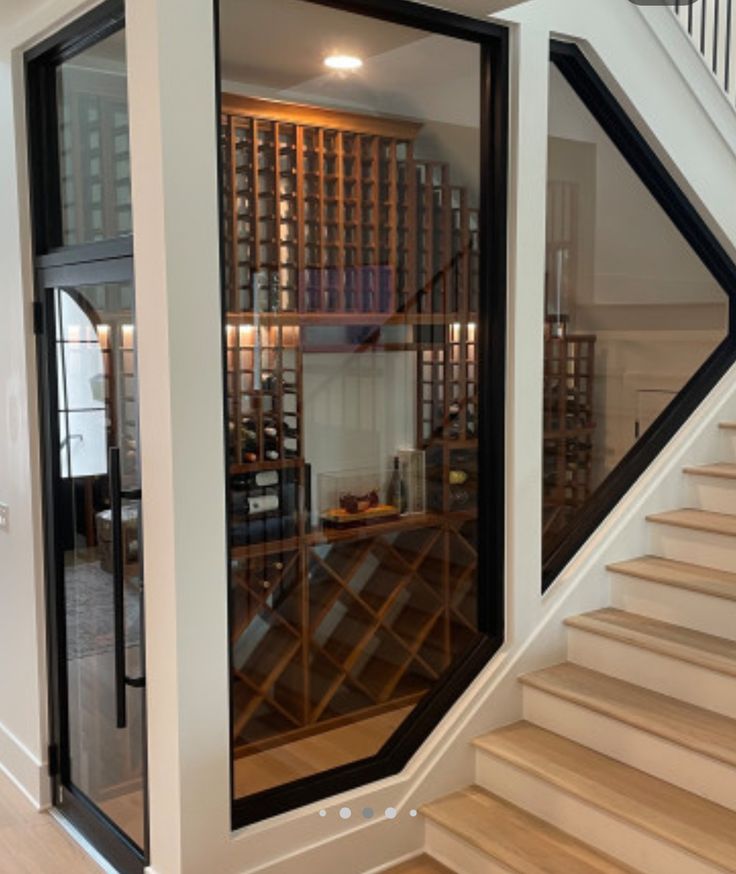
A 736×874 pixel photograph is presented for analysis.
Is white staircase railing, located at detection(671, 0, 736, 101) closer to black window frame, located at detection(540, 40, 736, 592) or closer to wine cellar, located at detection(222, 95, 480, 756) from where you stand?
black window frame, located at detection(540, 40, 736, 592)

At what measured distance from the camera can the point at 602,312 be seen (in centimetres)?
361

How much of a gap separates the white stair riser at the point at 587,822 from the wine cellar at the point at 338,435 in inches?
15.1

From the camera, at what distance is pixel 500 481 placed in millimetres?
3258

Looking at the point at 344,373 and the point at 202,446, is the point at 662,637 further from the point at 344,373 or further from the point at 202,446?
the point at 202,446

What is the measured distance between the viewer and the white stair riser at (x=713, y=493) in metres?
3.65

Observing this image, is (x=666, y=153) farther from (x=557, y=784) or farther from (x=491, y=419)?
(x=557, y=784)

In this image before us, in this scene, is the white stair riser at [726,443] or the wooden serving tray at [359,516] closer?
the wooden serving tray at [359,516]

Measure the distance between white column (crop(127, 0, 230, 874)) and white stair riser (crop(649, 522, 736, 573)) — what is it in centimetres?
183

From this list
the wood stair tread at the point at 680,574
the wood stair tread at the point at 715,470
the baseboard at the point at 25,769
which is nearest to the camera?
the wood stair tread at the point at 680,574

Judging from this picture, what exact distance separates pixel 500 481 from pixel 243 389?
3.28 feet

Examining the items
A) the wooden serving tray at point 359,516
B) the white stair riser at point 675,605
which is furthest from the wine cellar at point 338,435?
the white stair riser at point 675,605

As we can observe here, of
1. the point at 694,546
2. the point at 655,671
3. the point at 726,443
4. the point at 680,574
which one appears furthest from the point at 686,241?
the point at 655,671

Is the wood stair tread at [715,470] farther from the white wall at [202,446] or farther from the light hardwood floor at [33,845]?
the light hardwood floor at [33,845]

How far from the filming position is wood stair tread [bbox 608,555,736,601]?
3246 mm
